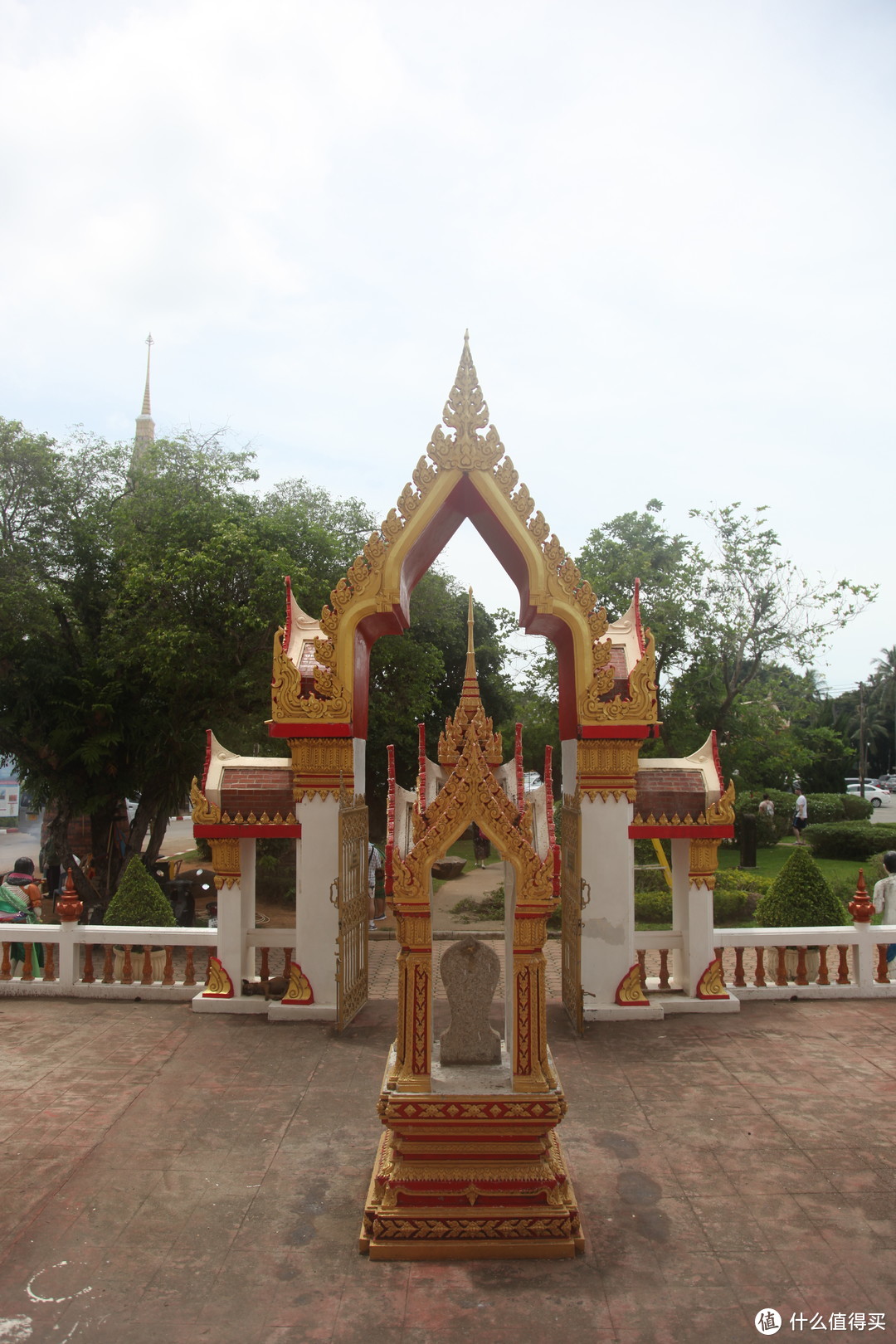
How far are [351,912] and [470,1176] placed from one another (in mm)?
4433

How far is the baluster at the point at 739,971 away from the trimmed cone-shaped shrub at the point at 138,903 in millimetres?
7058

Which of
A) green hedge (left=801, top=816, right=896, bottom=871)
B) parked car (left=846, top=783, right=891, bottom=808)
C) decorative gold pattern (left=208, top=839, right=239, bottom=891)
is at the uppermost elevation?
decorative gold pattern (left=208, top=839, right=239, bottom=891)

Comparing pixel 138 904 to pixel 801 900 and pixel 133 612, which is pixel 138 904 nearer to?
pixel 133 612

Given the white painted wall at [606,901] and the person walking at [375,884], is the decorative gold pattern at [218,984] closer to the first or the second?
the person walking at [375,884]

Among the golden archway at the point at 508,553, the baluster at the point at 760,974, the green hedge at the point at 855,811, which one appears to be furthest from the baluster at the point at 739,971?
the green hedge at the point at 855,811

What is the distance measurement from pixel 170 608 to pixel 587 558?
458 inches

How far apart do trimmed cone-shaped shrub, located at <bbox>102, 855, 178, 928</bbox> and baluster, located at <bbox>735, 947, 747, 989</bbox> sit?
7.06 meters

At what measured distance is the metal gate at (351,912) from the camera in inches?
357

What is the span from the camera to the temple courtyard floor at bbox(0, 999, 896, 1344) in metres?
4.65

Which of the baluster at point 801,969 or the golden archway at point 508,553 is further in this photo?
the baluster at point 801,969

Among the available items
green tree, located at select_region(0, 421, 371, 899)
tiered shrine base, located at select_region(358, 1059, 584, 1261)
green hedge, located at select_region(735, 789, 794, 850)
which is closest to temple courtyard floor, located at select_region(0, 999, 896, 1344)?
tiered shrine base, located at select_region(358, 1059, 584, 1261)

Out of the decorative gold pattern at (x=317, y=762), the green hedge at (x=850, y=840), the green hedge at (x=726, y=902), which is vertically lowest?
the green hedge at (x=726, y=902)

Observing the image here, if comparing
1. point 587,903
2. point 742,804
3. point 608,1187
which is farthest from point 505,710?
point 608,1187

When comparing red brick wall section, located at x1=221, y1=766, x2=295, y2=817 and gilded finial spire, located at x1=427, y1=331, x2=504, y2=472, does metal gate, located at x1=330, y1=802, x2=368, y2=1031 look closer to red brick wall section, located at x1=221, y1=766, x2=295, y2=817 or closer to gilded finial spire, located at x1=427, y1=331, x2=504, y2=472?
red brick wall section, located at x1=221, y1=766, x2=295, y2=817
